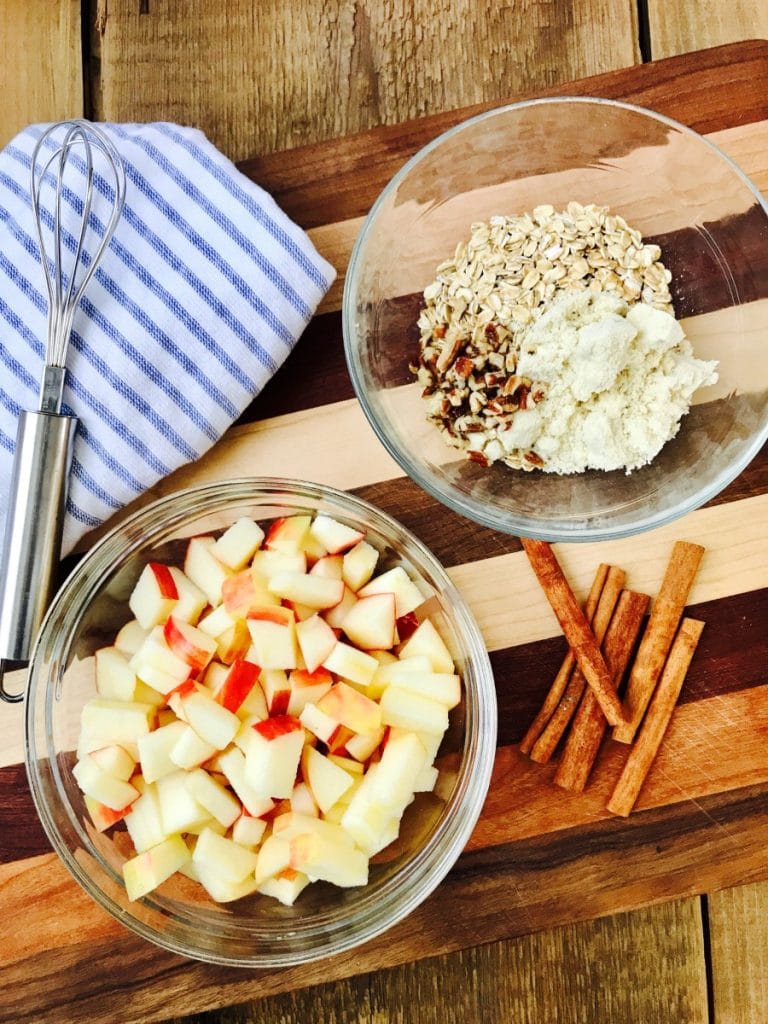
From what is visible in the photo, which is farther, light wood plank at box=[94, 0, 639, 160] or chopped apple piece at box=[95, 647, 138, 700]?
light wood plank at box=[94, 0, 639, 160]

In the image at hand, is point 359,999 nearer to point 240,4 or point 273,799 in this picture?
point 273,799

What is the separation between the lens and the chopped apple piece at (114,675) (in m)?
1.17

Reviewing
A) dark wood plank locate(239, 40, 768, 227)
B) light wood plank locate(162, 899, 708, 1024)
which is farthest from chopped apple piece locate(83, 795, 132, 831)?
dark wood plank locate(239, 40, 768, 227)

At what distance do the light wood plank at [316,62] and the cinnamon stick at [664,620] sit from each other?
0.76 meters

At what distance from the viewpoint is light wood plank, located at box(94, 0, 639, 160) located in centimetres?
140

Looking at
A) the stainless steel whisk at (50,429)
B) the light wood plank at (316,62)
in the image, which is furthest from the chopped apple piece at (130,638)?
the light wood plank at (316,62)

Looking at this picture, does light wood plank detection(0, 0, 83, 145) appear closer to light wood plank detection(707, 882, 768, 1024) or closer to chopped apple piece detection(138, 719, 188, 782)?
chopped apple piece detection(138, 719, 188, 782)

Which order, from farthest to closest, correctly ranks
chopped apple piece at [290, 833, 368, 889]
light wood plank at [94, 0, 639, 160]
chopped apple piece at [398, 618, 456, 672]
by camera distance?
light wood plank at [94, 0, 639, 160], chopped apple piece at [398, 618, 456, 672], chopped apple piece at [290, 833, 368, 889]

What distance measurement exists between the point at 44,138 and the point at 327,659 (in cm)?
78

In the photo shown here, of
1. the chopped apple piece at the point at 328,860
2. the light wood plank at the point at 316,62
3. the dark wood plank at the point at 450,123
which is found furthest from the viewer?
the light wood plank at the point at 316,62

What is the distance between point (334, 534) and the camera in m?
1.21

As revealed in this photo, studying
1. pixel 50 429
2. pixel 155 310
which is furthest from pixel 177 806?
pixel 155 310

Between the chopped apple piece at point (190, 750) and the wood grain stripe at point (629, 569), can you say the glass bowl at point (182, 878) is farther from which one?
the chopped apple piece at point (190, 750)

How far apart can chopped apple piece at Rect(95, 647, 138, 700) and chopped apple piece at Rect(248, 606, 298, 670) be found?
18 cm
